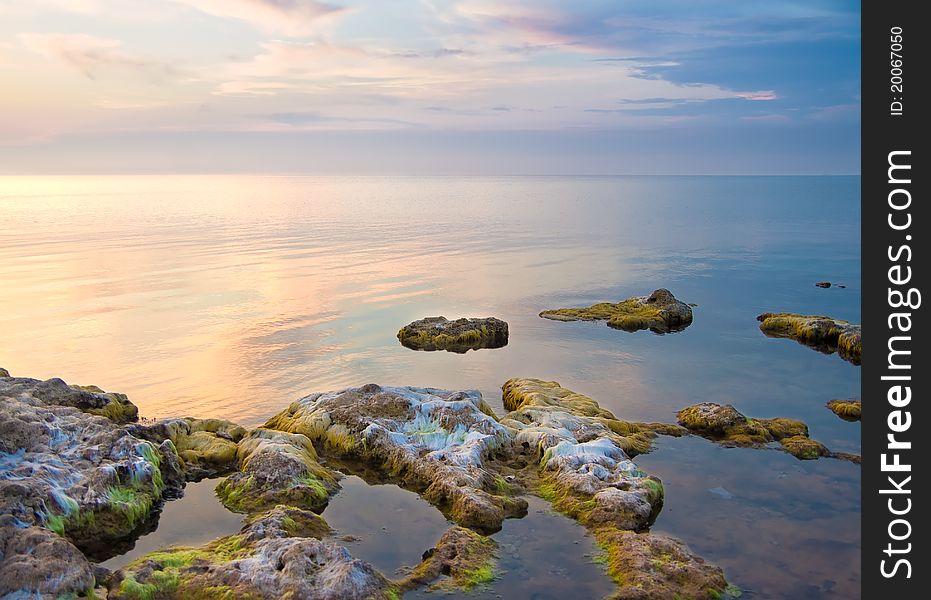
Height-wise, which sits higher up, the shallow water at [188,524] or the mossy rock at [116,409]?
the mossy rock at [116,409]

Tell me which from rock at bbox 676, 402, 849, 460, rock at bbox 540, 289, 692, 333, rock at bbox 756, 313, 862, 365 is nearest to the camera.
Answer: rock at bbox 676, 402, 849, 460

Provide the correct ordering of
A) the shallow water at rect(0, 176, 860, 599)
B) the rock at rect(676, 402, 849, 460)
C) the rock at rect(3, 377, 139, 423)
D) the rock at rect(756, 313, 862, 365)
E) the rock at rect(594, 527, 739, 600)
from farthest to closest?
the rock at rect(756, 313, 862, 365)
the rock at rect(676, 402, 849, 460)
the rock at rect(3, 377, 139, 423)
the shallow water at rect(0, 176, 860, 599)
the rock at rect(594, 527, 739, 600)

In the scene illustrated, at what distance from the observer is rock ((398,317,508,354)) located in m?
35.3

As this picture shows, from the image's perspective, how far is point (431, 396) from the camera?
23.2 m

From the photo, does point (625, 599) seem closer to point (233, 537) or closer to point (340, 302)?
point (233, 537)

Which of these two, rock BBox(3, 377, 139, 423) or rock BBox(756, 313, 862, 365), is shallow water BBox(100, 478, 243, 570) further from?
rock BBox(756, 313, 862, 365)

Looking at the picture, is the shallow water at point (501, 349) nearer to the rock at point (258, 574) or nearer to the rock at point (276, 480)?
the rock at point (258, 574)

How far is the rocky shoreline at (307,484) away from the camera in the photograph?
12.9m

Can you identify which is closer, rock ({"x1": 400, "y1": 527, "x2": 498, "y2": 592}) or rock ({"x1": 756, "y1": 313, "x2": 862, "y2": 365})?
rock ({"x1": 400, "y1": 527, "x2": 498, "y2": 592})

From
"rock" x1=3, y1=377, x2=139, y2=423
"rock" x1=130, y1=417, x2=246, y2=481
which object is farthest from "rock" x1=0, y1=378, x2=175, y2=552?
"rock" x1=3, y1=377, x2=139, y2=423

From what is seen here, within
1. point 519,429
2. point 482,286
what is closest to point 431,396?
point 519,429

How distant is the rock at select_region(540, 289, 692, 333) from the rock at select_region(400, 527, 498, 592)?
25555 mm

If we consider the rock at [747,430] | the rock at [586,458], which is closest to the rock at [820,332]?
the rock at [747,430]

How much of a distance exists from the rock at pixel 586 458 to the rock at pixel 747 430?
1.96 m
